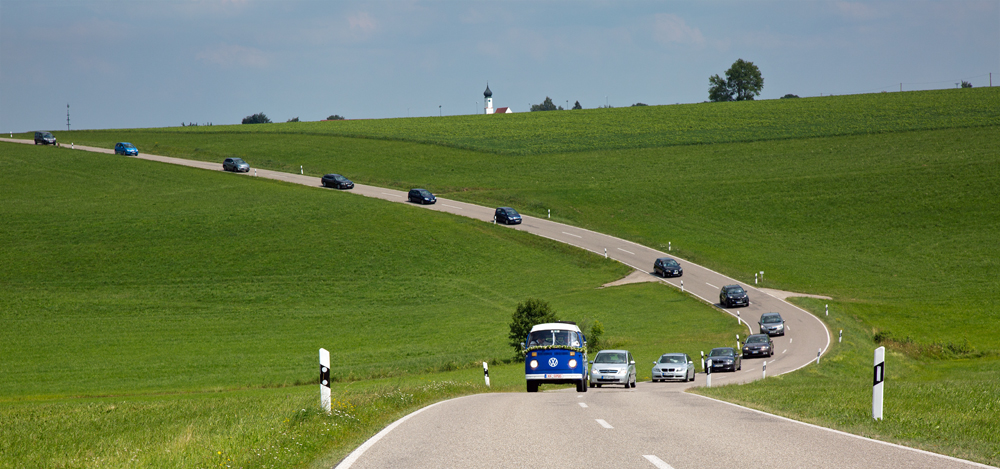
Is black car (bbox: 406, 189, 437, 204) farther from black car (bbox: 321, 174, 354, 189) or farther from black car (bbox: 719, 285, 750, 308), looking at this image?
black car (bbox: 719, 285, 750, 308)

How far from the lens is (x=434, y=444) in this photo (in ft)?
34.0

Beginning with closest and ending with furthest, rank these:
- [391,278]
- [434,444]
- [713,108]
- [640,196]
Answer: [434,444] < [391,278] < [640,196] < [713,108]

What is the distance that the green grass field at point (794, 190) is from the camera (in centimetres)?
3459

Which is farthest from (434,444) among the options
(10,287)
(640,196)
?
(640,196)

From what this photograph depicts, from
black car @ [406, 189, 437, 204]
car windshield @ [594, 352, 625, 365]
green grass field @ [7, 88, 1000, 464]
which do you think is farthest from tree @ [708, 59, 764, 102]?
car windshield @ [594, 352, 625, 365]

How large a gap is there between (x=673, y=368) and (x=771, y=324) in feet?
53.1

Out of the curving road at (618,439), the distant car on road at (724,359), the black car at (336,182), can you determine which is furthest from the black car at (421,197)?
the curving road at (618,439)

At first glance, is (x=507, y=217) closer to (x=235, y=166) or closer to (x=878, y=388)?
(x=235, y=166)

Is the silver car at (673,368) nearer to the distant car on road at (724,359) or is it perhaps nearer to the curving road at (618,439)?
the distant car on road at (724,359)

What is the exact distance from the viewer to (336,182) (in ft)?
277

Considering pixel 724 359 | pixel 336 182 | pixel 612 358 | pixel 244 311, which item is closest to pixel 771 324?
pixel 724 359

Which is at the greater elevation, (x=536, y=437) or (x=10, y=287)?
(x=536, y=437)

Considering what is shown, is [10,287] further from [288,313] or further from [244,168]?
[244,168]

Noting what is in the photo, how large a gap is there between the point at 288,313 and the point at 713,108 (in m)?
101
